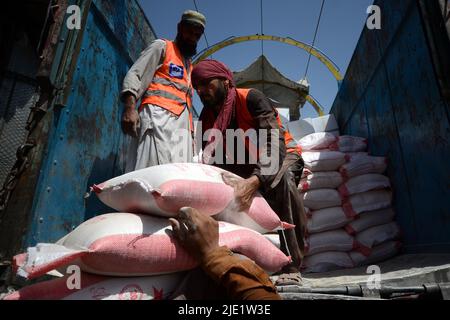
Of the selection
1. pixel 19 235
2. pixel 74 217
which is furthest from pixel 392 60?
pixel 19 235

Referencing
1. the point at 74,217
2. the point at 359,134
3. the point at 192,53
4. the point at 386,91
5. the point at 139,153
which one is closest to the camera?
the point at 74,217

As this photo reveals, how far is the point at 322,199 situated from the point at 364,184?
402mm

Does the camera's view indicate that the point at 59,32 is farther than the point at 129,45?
No

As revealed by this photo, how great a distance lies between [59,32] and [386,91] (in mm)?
2583

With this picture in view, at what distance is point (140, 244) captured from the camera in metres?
0.96

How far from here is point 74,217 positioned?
1834 mm

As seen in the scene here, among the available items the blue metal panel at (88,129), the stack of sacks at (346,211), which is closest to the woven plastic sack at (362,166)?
the stack of sacks at (346,211)

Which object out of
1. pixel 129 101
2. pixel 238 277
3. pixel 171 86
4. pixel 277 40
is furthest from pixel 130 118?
pixel 277 40

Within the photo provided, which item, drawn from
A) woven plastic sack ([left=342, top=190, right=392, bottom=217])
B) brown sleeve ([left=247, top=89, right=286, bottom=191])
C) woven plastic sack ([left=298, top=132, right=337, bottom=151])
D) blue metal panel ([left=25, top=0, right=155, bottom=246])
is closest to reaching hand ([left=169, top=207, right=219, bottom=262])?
brown sleeve ([left=247, top=89, right=286, bottom=191])

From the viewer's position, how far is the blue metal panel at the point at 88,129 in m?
1.60

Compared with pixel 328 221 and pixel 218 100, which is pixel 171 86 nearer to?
pixel 218 100

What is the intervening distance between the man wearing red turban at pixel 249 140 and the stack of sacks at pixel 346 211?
866 mm

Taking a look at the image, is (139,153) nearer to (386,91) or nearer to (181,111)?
(181,111)

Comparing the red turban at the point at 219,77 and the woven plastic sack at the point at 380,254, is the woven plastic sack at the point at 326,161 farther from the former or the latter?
the red turban at the point at 219,77
